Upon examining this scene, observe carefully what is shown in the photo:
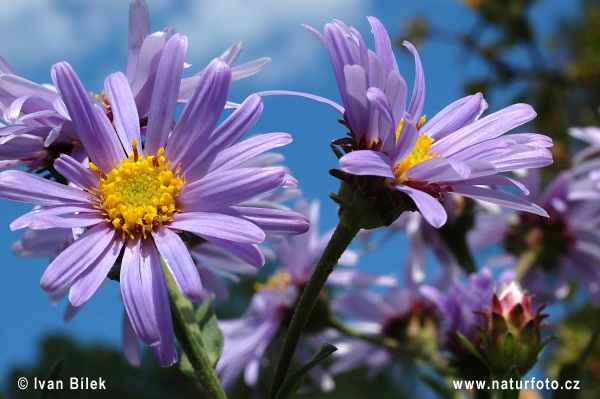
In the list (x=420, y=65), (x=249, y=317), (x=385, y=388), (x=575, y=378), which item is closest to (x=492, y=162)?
(x=420, y=65)

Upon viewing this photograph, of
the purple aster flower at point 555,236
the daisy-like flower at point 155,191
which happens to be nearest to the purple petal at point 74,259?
the daisy-like flower at point 155,191

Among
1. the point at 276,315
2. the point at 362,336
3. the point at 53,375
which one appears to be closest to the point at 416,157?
the point at 53,375

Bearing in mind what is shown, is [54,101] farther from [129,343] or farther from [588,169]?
[588,169]

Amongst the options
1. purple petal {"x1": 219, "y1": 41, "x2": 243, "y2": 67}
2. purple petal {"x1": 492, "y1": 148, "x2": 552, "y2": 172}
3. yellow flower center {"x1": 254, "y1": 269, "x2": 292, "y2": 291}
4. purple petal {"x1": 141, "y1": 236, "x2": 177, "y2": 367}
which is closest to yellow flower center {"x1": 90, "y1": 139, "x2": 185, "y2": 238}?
purple petal {"x1": 141, "y1": 236, "x2": 177, "y2": 367}

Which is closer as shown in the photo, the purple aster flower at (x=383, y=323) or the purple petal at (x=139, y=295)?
the purple petal at (x=139, y=295)

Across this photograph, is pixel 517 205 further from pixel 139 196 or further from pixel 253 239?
pixel 139 196

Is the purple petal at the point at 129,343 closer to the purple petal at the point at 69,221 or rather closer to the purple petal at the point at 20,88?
the purple petal at the point at 69,221
